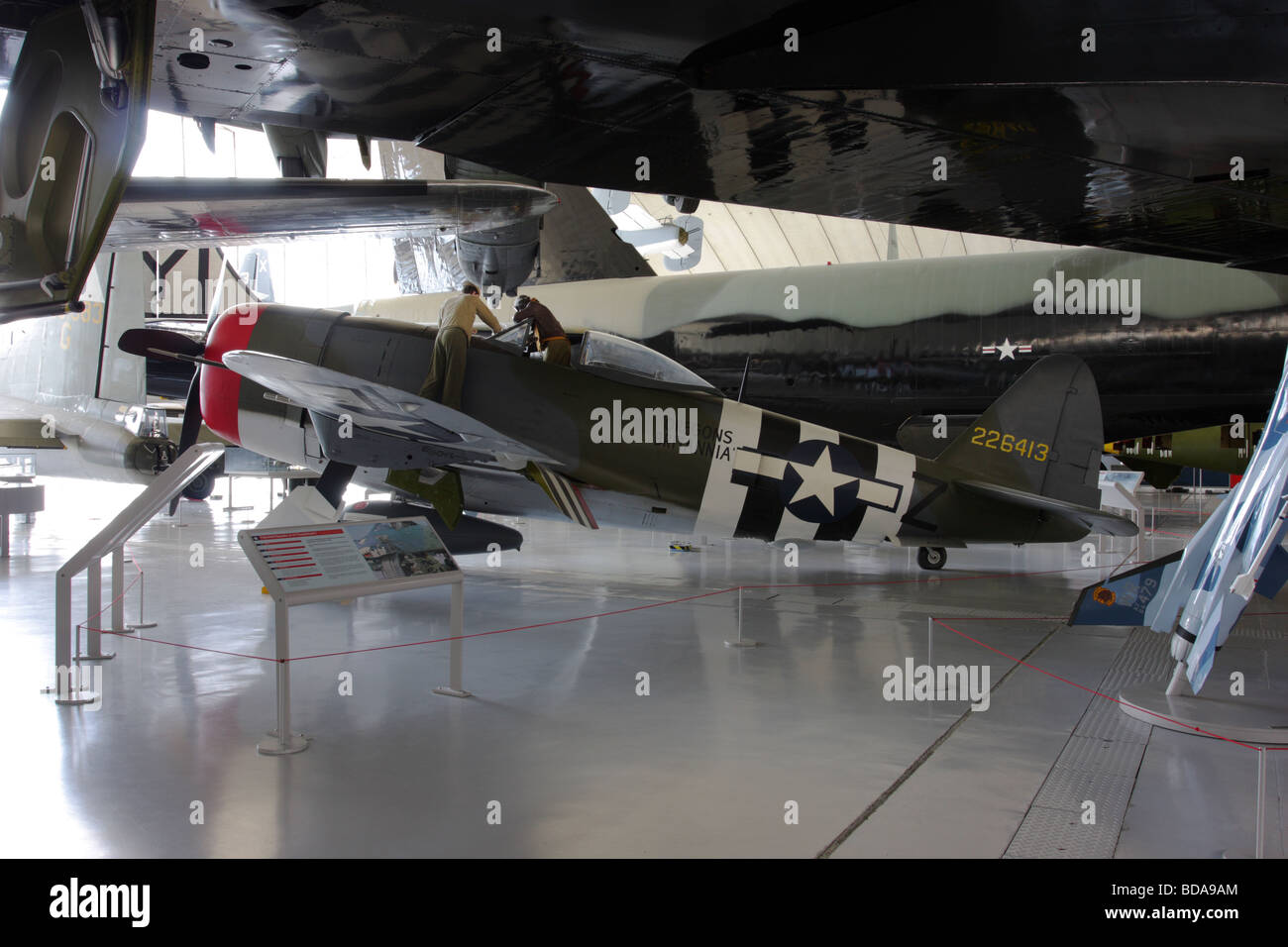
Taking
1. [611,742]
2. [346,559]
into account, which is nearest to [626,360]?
[346,559]

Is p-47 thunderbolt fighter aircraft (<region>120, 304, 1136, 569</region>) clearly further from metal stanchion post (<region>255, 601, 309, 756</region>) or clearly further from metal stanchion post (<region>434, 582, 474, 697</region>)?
metal stanchion post (<region>255, 601, 309, 756</region>)

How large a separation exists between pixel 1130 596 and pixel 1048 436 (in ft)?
8.72

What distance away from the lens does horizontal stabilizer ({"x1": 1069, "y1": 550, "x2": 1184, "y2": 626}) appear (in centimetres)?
447

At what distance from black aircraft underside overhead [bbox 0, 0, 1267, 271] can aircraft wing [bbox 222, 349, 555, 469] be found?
4.26 feet

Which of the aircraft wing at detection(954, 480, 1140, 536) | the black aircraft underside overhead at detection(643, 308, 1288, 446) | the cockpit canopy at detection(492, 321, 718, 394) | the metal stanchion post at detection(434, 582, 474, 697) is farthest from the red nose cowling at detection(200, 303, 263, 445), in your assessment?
the aircraft wing at detection(954, 480, 1140, 536)

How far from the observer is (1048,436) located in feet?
22.7

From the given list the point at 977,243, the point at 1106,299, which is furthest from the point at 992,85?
the point at 977,243

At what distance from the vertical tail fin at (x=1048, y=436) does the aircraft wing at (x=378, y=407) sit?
3.49 meters

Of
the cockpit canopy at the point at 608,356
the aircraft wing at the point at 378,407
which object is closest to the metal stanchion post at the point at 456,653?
the aircraft wing at the point at 378,407

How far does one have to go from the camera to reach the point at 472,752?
3.49 m

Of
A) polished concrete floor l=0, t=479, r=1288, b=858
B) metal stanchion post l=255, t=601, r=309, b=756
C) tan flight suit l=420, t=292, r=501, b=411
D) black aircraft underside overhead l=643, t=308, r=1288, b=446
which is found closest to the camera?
polished concrete floor l=0, t=479, r=1288, b=858

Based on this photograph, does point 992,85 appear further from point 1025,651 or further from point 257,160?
point 257,160

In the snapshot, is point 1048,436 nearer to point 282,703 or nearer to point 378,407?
point 378,407

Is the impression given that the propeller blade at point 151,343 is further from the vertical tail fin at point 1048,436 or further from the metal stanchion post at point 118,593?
the vertical tail fin at point 1048,436
